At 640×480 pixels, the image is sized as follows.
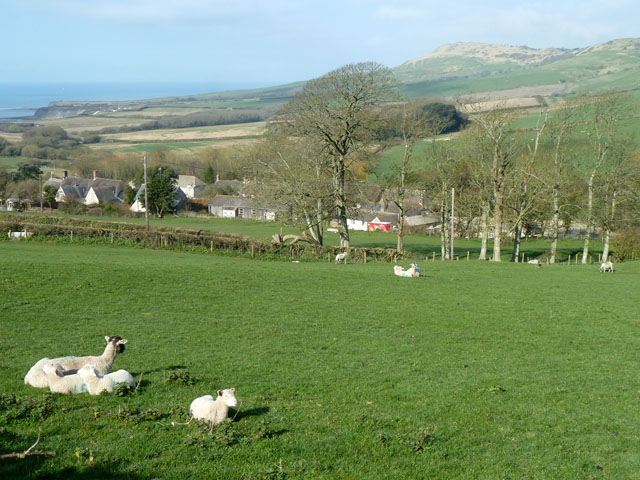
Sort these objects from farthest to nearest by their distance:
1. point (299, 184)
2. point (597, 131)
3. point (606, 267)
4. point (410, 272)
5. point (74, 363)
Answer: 1. point (597, 131)
2. point (299, 184)
3. point (606, 267)
4. point (410, 272)
5. point (74, 363)

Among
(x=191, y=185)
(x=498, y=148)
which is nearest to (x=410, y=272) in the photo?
(x=498, y=148)

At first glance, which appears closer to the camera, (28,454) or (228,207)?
(28,454)

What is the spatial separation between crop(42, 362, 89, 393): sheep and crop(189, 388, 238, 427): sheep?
2.97m

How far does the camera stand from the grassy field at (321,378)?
997cm

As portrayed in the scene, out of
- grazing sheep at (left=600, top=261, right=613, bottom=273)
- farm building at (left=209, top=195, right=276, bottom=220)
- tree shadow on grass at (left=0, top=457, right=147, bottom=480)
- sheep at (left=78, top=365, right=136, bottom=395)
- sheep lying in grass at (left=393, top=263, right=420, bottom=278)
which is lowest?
farm building at (left=209, top=195, right=276, bottom=220)

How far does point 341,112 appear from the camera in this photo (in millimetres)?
51406

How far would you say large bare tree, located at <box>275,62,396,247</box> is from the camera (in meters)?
50.3

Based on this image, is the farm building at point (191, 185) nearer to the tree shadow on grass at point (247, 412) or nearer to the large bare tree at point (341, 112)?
the large bare tree at point (341, 112)

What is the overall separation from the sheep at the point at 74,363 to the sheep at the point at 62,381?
149mm

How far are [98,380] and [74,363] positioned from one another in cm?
108

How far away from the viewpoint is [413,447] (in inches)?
422

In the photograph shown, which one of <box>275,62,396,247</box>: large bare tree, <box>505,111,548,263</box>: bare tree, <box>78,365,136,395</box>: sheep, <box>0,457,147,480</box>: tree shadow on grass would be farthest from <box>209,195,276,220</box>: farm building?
<box>0,457,147,480</box>: tree shadow on grass

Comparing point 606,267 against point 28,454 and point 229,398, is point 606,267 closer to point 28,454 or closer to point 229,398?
point 229,398

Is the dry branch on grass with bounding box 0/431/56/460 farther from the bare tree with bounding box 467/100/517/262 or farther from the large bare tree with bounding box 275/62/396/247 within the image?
the bare tree with bounding box 467/100/517/262
